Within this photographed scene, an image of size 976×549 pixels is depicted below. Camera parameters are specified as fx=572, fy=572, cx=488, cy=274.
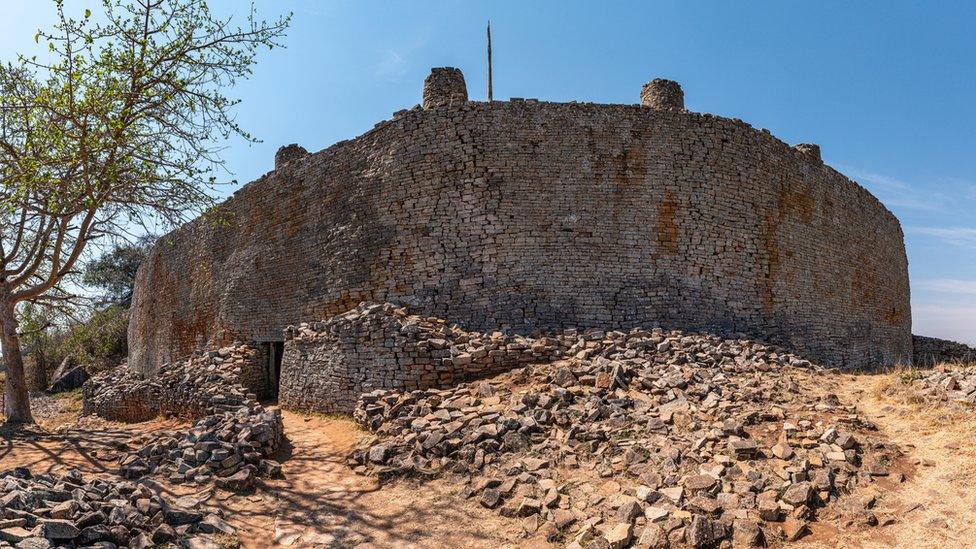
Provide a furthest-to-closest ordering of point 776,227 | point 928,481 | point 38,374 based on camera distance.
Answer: point 38,374 < point 776,227 < point 928,481

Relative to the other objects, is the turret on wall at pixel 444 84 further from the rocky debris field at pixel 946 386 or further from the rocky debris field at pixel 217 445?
the rocky debris field at pixel 946 386

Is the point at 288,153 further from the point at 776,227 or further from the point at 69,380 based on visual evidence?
the point at 69,380

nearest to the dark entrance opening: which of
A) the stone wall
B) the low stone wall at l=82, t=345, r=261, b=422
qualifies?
the low stone wall at l=82, t=345, r=261, b=422

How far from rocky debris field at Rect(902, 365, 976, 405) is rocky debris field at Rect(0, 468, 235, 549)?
8.06 meters

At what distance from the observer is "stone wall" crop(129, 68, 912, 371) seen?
10.6 meters

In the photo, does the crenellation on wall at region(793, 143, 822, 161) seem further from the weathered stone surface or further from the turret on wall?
the weathered stone surface

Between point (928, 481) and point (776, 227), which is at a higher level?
point (776, 227)

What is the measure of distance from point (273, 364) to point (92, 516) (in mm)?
9463

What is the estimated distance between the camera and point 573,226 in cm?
1084

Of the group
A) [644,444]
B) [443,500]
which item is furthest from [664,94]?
[443,500]

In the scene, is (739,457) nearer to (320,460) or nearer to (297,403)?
(320,460)

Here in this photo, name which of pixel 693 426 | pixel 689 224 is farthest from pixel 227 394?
pixel 689 224

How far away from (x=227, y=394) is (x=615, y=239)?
26.4 ft

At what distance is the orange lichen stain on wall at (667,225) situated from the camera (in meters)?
11.0
